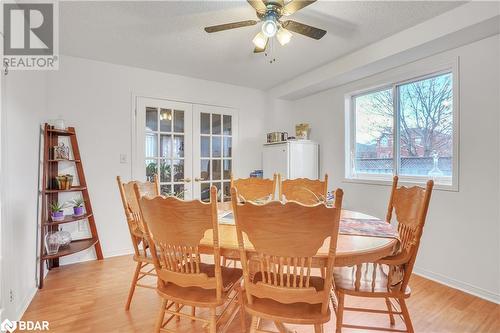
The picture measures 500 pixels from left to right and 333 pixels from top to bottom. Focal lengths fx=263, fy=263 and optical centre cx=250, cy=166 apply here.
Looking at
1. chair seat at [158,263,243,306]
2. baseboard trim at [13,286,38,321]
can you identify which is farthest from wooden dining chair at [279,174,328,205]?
baseboard trim at [13,286,38,321]

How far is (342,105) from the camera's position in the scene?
356 cm

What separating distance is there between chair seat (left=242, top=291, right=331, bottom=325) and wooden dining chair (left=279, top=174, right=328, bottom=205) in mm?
1168

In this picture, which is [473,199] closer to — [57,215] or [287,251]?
[287,251]

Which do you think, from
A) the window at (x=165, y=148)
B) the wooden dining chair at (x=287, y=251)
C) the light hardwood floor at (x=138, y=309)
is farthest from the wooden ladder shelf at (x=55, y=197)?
the wooden dining chair at (x=287, y=251)

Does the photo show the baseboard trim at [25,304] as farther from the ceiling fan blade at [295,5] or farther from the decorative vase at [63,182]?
the ceiling fan blade at [295,5]

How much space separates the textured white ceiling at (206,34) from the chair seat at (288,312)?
2075 millimetres

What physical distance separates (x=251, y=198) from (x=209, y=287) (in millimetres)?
1272

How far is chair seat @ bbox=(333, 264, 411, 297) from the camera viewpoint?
1.44m

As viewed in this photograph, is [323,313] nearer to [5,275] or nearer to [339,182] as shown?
[5,275]

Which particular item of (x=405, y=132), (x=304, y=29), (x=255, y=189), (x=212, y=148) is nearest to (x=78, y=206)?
(x=212, y=148)

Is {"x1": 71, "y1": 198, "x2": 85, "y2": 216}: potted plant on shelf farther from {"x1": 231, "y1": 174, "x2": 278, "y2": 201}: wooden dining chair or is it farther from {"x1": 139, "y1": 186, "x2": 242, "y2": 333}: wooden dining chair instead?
{"x1": 139, "y1": 186, "x2": 242, "y2": 333}: wooden dining chair

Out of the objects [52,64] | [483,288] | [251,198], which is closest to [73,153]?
[52,64]

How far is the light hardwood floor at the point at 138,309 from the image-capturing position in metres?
1.83

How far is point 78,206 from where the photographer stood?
9.53ft
